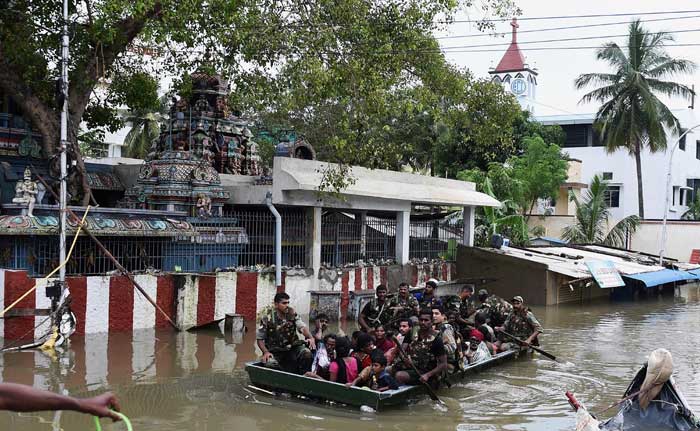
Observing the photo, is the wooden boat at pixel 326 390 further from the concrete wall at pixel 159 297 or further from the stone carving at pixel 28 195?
the stone carving at pixel 28 195

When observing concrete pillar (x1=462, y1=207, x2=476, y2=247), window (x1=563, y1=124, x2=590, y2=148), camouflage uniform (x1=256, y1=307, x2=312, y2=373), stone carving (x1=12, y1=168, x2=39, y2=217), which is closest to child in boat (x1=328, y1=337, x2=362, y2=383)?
camouflage uniform (x1=256, y1=307, x2=312, y2=373)

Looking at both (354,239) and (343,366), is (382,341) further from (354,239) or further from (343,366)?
(354,239)

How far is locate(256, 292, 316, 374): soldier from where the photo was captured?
1113 cm

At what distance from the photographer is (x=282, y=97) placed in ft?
60.0

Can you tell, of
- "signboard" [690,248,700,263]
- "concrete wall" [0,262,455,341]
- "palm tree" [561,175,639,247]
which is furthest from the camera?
"signboard" [690,248,700,263]

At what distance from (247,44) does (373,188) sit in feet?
18.6

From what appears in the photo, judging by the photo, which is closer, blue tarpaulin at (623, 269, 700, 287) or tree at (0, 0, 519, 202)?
tree at (0, 0, 519, 202)

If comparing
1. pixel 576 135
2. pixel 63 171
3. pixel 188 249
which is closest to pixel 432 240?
pixel 188 249

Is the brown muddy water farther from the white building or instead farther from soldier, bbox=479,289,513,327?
the white building

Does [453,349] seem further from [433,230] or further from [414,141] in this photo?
[414,141]

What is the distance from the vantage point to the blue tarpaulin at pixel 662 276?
2470 cm

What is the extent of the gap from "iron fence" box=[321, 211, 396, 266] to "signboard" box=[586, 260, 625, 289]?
19.8 ft

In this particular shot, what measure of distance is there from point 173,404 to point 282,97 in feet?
30.7

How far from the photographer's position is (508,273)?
24469 millimetres
